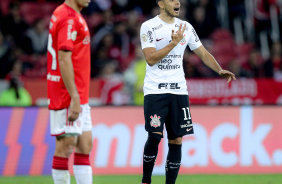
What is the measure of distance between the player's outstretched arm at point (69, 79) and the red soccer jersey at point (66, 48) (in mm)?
82

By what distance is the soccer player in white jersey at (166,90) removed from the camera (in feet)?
22.6

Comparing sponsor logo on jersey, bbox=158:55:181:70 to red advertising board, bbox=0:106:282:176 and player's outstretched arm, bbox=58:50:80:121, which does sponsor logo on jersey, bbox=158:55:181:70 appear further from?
red advertising board, bbox=0:106:282:176

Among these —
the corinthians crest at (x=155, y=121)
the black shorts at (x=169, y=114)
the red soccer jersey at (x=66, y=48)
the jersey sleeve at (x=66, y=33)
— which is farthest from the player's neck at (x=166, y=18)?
the jersey sleeve at (x=66, y=33)

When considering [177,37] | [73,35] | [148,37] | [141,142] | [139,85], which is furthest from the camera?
[139,85]

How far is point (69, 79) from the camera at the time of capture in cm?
561

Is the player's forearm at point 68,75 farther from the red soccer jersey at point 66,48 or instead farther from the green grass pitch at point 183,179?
the green grass pitch at point 183,179

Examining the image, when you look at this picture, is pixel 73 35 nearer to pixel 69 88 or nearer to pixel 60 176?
pixel 69 88

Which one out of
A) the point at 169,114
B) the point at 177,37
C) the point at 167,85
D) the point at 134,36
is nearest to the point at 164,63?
the point at 167,85

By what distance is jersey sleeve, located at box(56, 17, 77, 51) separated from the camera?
5.64 m

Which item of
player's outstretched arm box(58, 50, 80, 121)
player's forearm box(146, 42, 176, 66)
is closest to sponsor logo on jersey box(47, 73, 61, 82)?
player's outstretched arm box(58, 50, 80, 121)

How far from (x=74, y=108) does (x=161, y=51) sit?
1.44 m

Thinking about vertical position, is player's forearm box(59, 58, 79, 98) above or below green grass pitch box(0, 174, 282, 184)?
above

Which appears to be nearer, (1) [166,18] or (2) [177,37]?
(2) [177,37]

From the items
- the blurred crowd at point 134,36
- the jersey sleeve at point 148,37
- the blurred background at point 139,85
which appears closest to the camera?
the jersey sleeve at point 148,37
